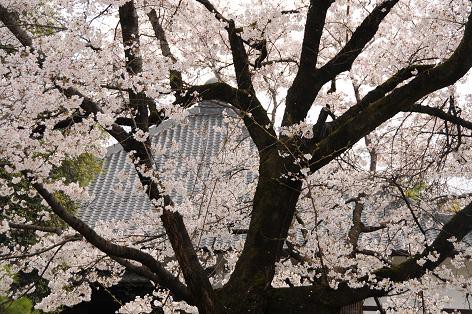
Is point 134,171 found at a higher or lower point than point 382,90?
higher

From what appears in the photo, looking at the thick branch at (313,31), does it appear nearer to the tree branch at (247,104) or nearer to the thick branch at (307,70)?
the thick branch at (307,70)

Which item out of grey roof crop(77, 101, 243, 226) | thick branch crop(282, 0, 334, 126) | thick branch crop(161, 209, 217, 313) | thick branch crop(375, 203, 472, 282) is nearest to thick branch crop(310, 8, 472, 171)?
thick branch crop(282, 0, 334, 126)

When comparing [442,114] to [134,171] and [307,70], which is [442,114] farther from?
[134,171]

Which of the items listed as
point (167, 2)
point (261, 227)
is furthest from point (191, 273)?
point (167, 2)

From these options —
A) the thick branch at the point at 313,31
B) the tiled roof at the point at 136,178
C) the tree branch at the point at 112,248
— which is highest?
the tiled roof at the point at 136,178

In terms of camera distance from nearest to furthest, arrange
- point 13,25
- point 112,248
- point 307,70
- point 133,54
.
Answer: point 112,248 → point 13,25 → point 133,54 → point 307,70

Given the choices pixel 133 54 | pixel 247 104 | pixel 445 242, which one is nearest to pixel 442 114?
pixel 445 242

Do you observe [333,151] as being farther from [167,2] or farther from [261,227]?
[167,2]

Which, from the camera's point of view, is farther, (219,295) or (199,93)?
(199,93)

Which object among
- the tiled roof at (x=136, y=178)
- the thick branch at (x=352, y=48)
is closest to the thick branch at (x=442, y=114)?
the thick branch at (x=352, y=48)

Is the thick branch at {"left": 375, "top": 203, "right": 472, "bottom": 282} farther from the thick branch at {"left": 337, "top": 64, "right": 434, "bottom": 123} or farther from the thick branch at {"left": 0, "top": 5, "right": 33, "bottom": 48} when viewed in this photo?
the thick branch at {"left": 0, "top": 5, "right": 33, "bottom": 48}

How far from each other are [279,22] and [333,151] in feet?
4.76

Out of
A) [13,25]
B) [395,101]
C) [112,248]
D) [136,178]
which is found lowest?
[112,248]

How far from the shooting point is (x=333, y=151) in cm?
416
